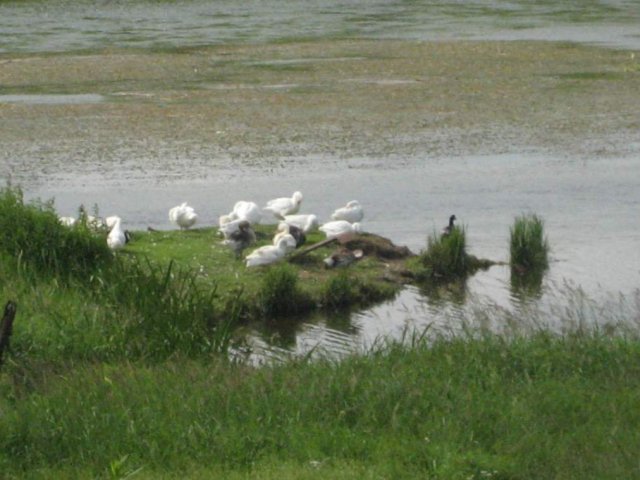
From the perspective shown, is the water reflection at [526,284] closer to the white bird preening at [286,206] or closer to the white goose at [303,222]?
the white goose at [303,222]

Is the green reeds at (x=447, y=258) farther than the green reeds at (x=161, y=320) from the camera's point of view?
Yes

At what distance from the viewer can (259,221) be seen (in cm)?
1412

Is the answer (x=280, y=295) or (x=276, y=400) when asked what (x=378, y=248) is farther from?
(x=276, y=400)

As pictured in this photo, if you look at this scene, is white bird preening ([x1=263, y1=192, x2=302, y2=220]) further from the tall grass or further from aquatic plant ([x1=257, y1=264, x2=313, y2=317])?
the tall grass

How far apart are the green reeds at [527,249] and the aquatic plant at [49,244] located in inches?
165

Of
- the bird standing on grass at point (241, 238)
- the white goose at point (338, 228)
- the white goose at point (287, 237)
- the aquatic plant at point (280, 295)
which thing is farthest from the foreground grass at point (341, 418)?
the white goose at point (338, 228)

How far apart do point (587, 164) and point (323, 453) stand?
1275cm

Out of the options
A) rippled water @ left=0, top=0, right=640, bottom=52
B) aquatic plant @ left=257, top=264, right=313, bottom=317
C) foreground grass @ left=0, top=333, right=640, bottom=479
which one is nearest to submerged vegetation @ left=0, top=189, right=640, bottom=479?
foreground grass @ left=0, top=333, right=640, bottom=479

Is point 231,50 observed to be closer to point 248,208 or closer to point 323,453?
point 248,208

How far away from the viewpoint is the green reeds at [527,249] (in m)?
13.0

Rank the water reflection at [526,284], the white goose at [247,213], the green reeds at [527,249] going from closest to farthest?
the water reflection at [526,284]
the green reeds at [527,249]
the white goose at [247,213]

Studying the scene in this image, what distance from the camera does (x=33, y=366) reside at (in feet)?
27.0

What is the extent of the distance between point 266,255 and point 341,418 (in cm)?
593

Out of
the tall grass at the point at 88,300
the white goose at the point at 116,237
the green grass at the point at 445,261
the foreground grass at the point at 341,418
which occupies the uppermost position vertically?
the foreground grass at the point at 341,418
